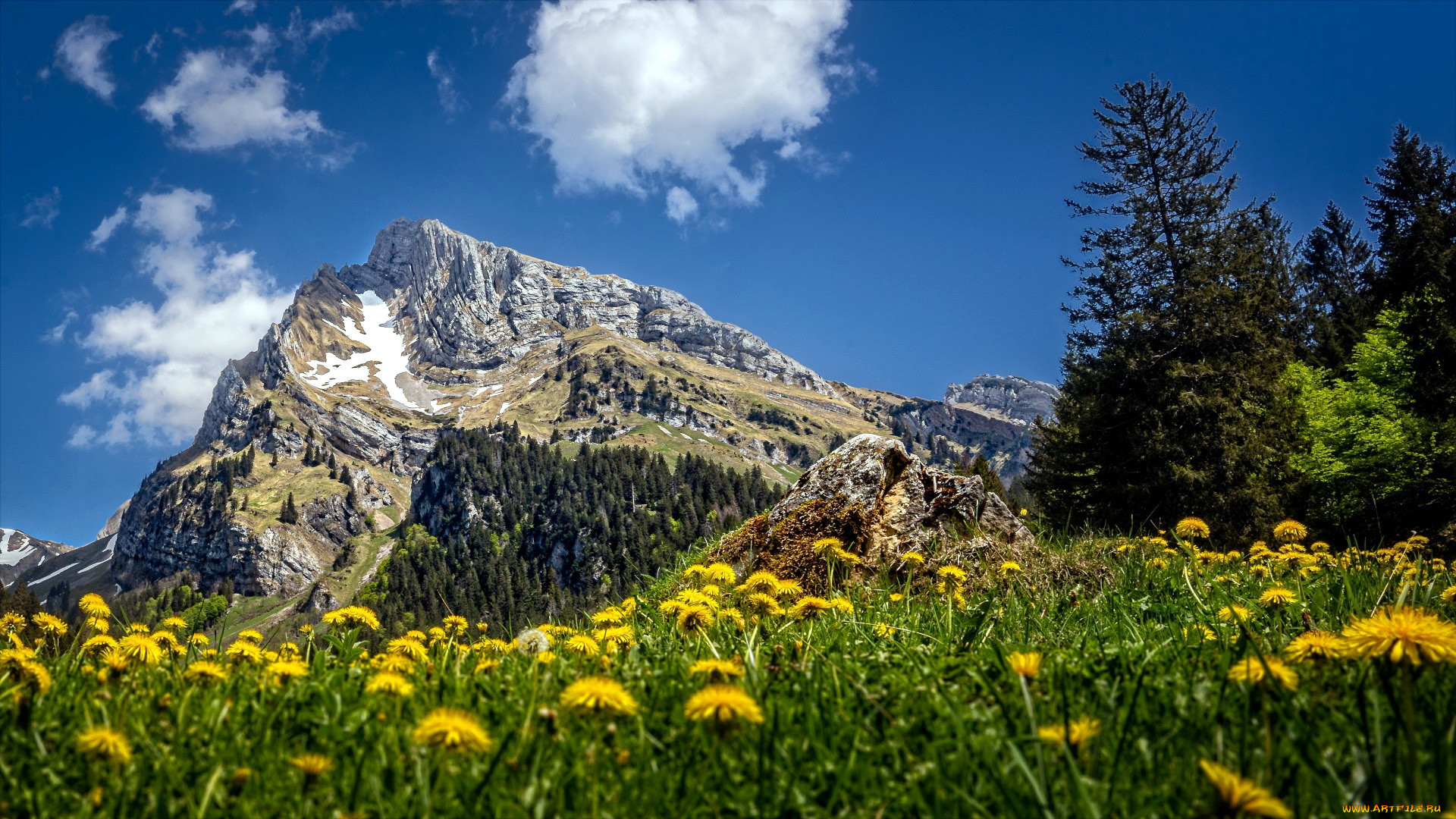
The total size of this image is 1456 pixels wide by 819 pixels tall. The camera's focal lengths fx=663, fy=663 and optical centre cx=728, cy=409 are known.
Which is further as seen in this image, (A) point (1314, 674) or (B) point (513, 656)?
(B) point (513, 656)

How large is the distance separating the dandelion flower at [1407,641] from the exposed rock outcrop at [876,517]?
22.5 feet

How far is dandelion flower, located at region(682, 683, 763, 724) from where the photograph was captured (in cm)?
203

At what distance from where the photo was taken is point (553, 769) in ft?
6.68

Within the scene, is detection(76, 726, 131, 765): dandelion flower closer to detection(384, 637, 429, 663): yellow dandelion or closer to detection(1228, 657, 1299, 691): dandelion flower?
detection(384, 637, 429, 663): yellow dandelion

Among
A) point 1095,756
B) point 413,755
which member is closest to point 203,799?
point 413,755

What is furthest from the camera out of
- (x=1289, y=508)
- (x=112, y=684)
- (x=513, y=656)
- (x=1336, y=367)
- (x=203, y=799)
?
(x=1336, y=367)

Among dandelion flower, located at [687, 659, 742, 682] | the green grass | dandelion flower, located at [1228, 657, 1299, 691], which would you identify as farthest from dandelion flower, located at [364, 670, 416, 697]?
dandelion flower, located at [1228, 657, 1299, 691]

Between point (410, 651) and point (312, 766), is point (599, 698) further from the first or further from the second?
point (410, 651)

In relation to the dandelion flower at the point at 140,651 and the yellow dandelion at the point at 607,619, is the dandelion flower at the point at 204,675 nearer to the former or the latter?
the dandelion flower at the point at 140,651

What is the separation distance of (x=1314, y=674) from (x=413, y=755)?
3.27 metres

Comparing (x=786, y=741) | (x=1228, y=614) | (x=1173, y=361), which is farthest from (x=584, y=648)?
(x=1173, y=361)

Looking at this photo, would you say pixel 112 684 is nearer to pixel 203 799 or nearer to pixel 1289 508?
pixel 203 799

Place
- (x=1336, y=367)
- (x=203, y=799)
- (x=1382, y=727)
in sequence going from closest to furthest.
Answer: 1. (x=203, y=799)
2. (x=1382, y=727)
3. (x=1336, y=367)

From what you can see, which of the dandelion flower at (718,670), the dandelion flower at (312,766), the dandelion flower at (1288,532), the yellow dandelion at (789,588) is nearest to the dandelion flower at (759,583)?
the yellow dandelion at (789,588)
